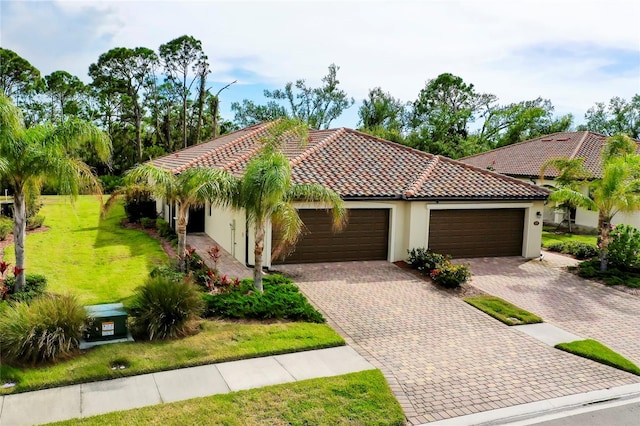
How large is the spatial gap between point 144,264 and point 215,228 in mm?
4622

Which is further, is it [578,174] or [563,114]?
[563,114]

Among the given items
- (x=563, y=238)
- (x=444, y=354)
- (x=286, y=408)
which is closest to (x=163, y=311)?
(x=286, y=408)

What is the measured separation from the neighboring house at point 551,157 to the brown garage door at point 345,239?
11.0 m

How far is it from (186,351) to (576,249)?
16735 mm

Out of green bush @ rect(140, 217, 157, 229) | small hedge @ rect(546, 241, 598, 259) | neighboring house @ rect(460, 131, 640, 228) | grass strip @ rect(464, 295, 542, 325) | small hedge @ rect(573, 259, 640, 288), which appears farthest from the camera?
neighboring house @ rect(460, 131, 640, 228)

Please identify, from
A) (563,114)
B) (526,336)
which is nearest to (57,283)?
(526,336)

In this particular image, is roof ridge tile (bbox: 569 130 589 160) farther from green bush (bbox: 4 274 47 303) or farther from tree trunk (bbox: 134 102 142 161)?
tree trunk (bbox: 134 102 142 161)

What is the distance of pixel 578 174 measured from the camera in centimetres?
2384

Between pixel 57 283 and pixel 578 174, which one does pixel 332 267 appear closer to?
pixel 57 283

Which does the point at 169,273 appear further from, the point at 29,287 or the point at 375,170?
the point at 375,170

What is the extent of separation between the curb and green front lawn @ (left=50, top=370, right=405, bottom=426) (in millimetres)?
886

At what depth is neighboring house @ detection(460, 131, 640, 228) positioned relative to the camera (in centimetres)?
2648

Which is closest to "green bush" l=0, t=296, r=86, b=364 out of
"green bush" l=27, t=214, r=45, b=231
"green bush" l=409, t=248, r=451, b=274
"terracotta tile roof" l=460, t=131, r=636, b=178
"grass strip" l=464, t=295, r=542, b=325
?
"grass strip" l=464, t=295, r=542, b=325

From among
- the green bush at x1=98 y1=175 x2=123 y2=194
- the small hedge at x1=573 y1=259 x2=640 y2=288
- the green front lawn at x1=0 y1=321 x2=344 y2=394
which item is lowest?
the green front lawn at x1=0 y1=321 x2=344 y2=394
